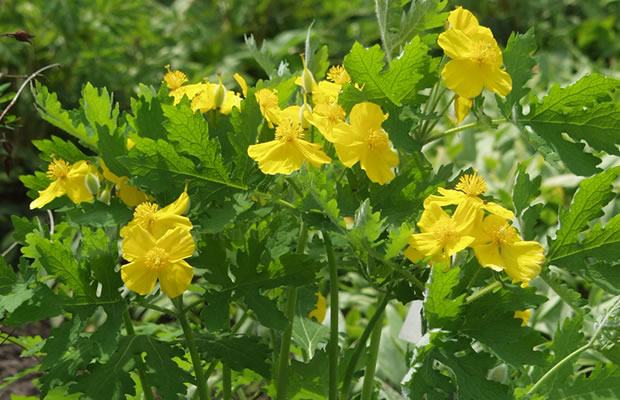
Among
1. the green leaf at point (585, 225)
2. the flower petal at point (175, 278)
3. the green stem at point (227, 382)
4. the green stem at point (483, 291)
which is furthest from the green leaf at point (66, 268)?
the green leaf at point (585, 225)

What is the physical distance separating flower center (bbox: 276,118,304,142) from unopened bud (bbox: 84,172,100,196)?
240mm

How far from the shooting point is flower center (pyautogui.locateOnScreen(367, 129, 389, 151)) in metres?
0.85

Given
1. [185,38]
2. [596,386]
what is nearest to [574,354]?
[596,386]

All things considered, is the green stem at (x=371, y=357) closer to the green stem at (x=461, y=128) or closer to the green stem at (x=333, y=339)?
the green stem at (x=333, y=339)

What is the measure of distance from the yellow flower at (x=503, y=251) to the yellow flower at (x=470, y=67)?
15 centimetres

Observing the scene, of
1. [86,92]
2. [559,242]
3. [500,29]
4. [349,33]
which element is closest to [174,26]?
[349,33]

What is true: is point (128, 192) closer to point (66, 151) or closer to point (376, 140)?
point (66, 151)

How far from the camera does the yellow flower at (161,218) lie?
83cm

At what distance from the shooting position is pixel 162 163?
2.79ft

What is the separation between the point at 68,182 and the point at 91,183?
0.03 metres

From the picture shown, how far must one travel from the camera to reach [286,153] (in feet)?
2.75

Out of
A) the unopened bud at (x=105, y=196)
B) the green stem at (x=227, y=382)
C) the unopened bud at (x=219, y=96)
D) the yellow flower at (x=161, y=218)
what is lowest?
the green stem at (x=227, y=382)

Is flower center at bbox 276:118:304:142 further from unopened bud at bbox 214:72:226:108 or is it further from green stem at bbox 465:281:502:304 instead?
green stem at bbox 465:281:502:304

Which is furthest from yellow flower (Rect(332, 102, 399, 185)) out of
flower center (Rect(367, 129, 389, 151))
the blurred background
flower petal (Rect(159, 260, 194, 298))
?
the blurred background
